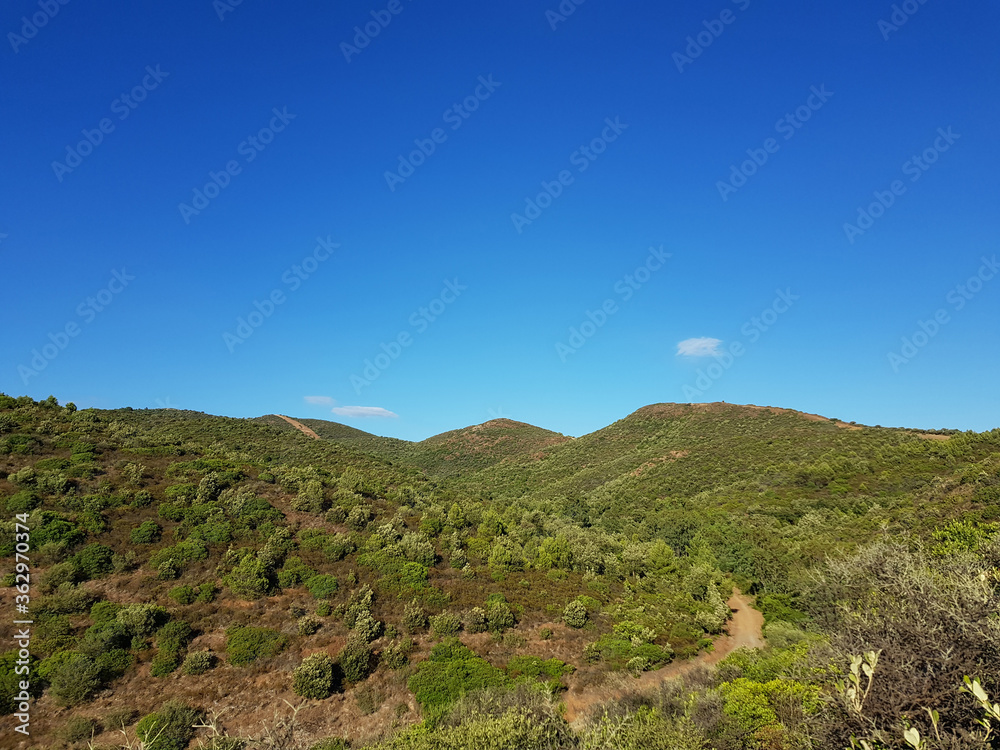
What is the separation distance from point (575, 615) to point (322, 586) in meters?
12.0

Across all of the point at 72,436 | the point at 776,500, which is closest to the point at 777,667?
the point at 776,500

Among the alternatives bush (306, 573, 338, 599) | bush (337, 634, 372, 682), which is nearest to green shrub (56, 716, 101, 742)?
bush (337, 634, 372, 682)

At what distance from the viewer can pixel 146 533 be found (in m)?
20.5

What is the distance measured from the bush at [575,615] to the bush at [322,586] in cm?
1100

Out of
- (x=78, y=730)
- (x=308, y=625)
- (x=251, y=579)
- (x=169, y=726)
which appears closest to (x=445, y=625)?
(x=308, y=625)

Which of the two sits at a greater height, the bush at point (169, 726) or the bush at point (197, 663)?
the bush at point (197, 663)

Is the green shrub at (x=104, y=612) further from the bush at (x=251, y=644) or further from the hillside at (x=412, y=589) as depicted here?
the bush at (x=251, y=644)

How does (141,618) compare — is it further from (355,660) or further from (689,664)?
(689,664)

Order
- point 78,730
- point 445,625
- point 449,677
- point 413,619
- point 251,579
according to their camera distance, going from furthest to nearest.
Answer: point 251,579 → point 413,619 → point 445,625 → point 449,677 → point 78,730

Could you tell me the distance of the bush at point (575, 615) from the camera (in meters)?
20.4

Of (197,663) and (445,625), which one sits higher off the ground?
(197,663)

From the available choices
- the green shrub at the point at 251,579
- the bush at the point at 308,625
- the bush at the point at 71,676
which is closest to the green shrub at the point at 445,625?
the bush at the point at 308,625

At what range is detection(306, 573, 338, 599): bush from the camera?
64.3 ft

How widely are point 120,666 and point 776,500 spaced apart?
4309cm
